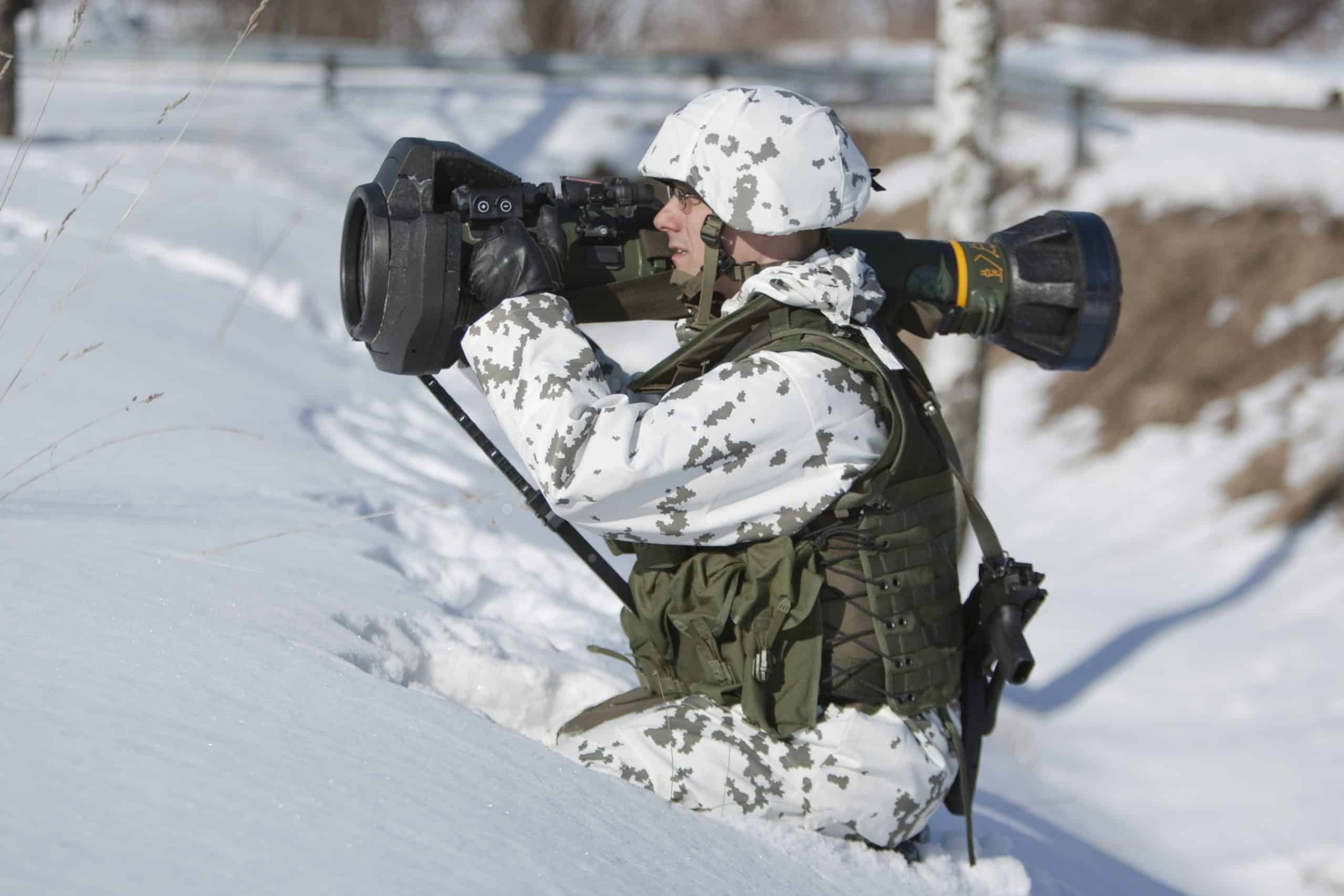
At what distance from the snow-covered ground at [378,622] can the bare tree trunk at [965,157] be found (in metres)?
1.29

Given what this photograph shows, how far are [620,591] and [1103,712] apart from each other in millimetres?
3789

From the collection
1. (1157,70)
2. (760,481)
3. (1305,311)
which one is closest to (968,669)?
(760,481)

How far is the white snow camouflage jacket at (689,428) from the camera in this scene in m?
2.07

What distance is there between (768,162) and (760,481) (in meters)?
0.52

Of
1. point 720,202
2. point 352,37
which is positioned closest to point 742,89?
point 720,202

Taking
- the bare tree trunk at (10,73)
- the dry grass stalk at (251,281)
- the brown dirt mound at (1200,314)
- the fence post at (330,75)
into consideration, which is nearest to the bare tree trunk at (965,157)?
the dry grass stalk at (251,281)

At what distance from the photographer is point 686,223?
7.69 ft

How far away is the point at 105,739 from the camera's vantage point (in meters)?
1.67

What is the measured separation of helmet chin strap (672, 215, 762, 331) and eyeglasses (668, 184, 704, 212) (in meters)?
0.04

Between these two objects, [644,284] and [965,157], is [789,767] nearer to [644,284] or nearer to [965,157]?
[644,284]

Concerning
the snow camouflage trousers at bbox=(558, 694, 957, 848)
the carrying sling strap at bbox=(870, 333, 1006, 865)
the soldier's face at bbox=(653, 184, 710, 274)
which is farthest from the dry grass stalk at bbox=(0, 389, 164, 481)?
the carrying sling strap at bbox=(870, 333, 1006, 865)

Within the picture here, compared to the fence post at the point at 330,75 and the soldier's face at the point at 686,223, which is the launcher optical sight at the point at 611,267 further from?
the fence post at the point at 330,75

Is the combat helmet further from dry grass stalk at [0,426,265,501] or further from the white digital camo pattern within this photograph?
dry grass stalk at [0,426,265,501]

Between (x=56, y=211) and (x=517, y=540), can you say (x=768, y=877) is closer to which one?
(x=517, y=540)
